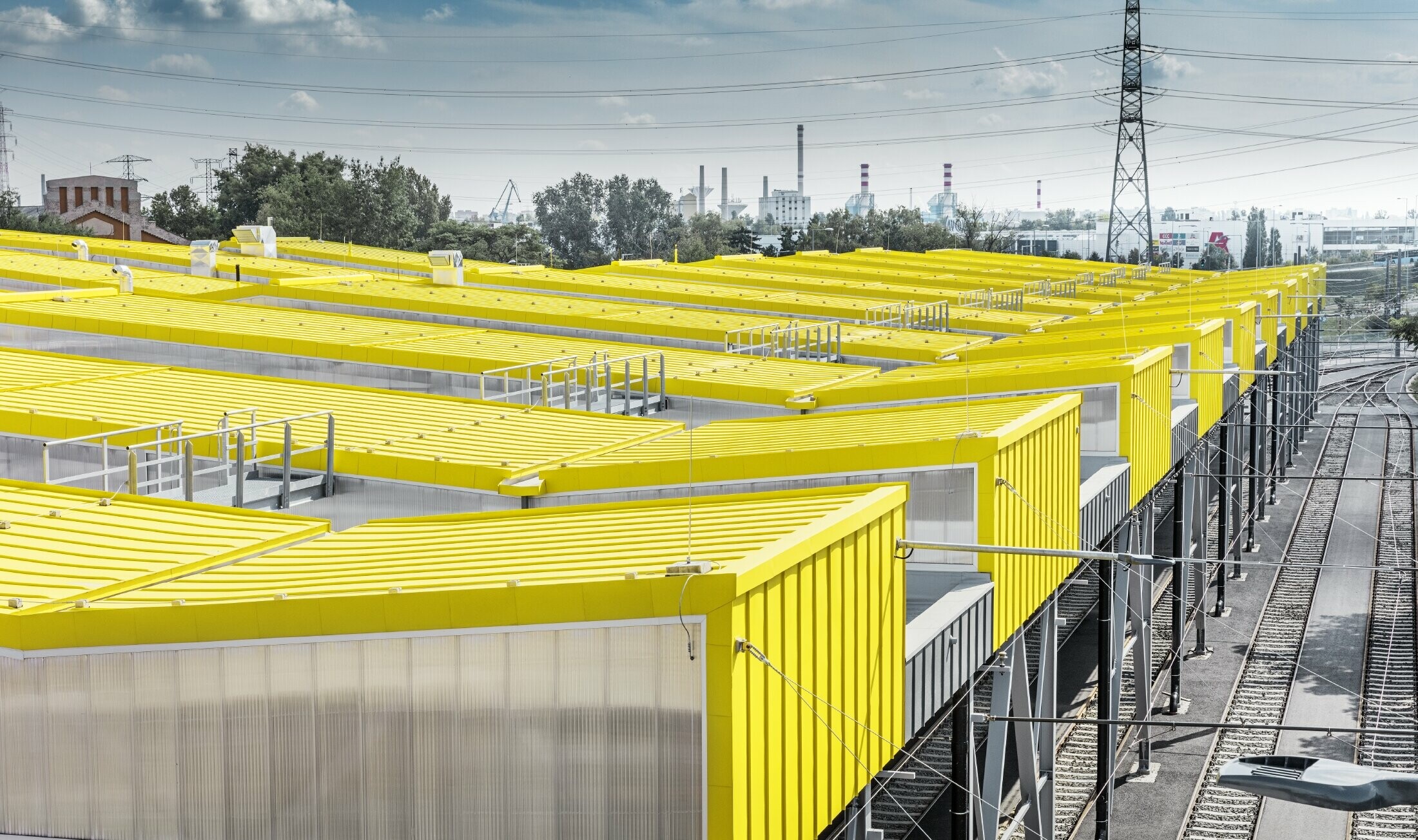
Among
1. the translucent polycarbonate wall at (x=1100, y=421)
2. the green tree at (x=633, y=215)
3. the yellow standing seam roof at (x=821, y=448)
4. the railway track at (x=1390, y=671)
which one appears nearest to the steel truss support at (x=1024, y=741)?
the yellow standing seam roof at (x=821, y=448)

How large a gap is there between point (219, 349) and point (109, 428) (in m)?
10.2

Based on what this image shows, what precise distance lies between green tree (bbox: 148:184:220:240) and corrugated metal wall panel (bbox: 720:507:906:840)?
9872cm

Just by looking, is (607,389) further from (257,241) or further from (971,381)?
(257,241)

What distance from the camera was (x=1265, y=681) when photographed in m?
33.2

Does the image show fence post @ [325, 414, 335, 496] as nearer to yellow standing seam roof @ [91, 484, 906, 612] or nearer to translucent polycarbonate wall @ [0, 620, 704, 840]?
yellow standing seam roof @ [91, 484, 906, 612]

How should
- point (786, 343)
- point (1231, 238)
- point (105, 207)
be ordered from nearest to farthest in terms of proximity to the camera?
point (786, 343) < point (105, 207) < point (1231, 238)

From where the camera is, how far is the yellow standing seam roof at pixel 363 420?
20.0m

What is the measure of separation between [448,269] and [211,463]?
2805 centimetres

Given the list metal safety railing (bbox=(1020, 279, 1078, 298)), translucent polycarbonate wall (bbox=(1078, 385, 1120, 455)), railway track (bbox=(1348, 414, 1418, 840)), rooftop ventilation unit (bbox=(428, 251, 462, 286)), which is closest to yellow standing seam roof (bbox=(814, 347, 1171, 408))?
translucent polycarbonate wall (bbox=(1078, 385, 1120, 455))

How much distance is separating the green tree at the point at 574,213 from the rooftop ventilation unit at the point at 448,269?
92.8m

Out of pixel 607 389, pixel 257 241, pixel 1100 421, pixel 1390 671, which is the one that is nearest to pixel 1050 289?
pixel 1390 671

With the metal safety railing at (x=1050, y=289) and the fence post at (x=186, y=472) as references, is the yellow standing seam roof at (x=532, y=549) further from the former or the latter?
the metal safety railing at (x=1050, y=289)

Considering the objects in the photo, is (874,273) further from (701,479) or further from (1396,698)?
(701,479)

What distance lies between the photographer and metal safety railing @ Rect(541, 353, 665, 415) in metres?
27.3
